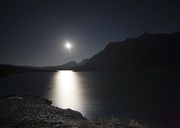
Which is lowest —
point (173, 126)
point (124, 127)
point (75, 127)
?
point (173, 126)

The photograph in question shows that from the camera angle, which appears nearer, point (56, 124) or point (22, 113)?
point (56, 124)

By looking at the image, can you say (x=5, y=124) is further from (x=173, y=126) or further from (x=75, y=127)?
(x=173, y=126)

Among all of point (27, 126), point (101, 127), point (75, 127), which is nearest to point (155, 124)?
point (101, 127)

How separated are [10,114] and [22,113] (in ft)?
5.72

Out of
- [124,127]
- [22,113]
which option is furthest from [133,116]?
[22,113]

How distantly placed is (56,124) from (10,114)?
8.36 meters

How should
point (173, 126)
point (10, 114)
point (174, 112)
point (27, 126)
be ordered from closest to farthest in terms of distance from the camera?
point (27, 126)
point (10, 114)
point (173, 126)
point (174, 112)

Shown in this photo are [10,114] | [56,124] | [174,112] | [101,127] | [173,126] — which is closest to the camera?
[56,124]

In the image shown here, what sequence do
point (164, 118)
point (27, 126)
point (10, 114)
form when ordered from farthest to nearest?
point (164, 118), point (10, 114), point (27, 126)

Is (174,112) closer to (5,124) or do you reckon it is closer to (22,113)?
(22,113)

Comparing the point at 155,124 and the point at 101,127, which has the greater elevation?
A: the point at 101,127

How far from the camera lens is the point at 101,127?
36.7m

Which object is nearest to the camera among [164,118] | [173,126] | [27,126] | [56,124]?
[27,126]

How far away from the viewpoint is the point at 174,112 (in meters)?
80.2
